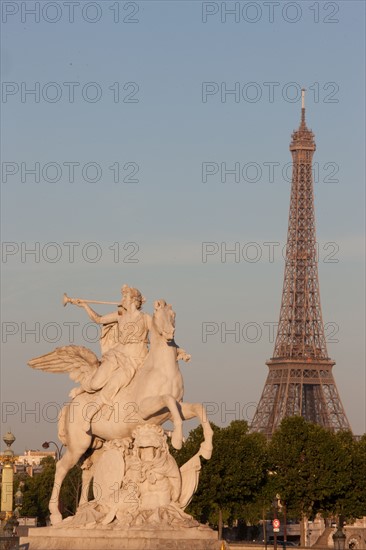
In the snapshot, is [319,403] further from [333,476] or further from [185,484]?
[185,484]

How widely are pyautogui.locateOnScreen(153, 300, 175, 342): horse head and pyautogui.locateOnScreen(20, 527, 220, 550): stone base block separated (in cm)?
321

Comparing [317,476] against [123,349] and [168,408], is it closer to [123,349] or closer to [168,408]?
[123,349]

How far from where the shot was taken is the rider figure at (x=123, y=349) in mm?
24734

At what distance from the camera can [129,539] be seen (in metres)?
23.4

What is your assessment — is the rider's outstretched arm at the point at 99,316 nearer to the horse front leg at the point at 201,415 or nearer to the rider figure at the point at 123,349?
the rider figure at the point at 123,349

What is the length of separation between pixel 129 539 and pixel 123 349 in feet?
11.4

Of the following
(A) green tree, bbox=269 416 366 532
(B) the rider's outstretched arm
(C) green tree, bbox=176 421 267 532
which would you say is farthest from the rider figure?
(A) green tree, bbox=269 416 366 532

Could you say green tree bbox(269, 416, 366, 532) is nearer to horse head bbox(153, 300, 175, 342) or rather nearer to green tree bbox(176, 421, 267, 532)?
green tree bbox(176, 421, 267, 532)

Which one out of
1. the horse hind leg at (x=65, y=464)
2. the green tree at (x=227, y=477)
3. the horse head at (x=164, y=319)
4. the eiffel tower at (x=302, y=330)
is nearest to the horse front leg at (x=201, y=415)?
the horse head at (x=164, y=319)

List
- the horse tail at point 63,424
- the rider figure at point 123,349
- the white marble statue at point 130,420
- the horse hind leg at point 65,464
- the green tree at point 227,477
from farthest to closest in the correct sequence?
the green tree at point 227,477, the horse tail at point 63,424, the horse hind leg at point 65,464, the rider figure at point 123,349, the white marble statue at point 130,420

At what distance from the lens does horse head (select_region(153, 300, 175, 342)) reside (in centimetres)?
2394

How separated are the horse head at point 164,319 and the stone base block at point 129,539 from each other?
3.21 m

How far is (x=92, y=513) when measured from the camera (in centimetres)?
2433

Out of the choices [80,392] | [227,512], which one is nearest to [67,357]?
[80,392]
